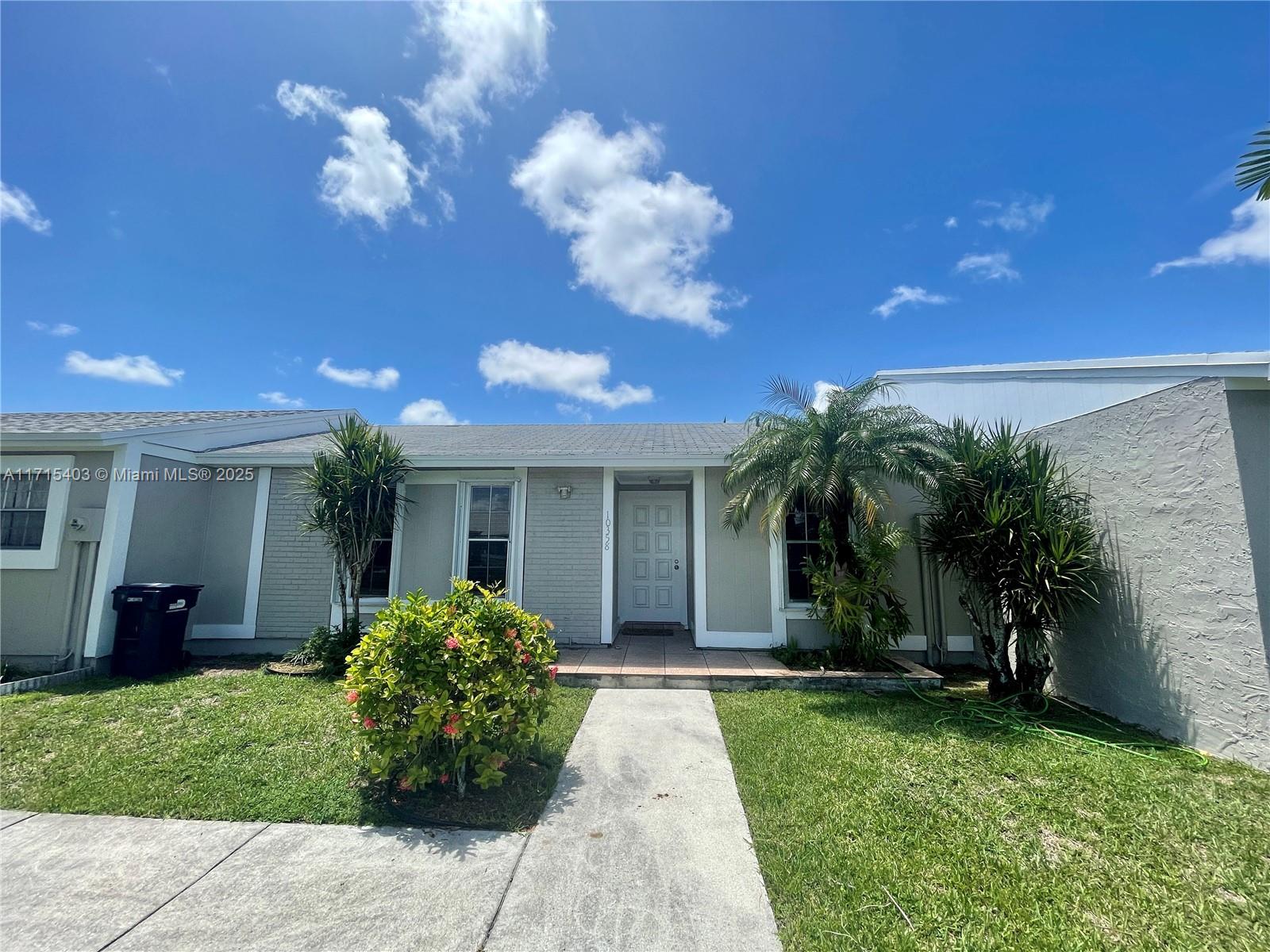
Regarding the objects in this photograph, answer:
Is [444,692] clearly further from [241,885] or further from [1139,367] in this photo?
[1139,367]

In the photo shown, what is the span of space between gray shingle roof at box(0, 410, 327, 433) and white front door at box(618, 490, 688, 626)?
7347 mm

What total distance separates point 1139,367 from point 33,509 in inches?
563

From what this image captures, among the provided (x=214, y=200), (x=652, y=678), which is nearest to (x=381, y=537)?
(x=652, y=678)

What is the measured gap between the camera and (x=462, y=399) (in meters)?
17.1

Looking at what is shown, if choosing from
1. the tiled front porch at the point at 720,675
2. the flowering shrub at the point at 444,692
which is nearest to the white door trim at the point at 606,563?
the tiled front porch at the point at 720,675

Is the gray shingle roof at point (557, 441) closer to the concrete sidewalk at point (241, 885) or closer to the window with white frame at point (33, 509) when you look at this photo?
the window with white frame at point (33, 509)

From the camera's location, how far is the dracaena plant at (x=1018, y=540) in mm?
5137

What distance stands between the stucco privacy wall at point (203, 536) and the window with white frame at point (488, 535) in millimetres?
3415

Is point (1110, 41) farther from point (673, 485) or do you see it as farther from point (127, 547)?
point (127, 547)

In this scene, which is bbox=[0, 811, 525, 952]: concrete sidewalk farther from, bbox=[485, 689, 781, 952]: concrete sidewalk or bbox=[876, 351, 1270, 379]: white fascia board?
bbox=[876, 351, 1270, 379]: white fascia board

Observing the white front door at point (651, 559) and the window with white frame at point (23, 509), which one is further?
the white front door at point (651, 559)

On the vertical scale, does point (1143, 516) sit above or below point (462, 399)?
below

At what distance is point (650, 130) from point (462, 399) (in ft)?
36.5

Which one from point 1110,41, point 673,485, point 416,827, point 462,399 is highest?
point 1110,41
